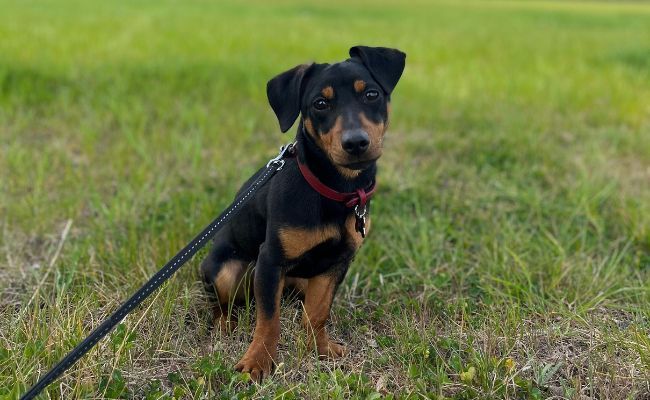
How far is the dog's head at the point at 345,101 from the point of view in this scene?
2.53 m

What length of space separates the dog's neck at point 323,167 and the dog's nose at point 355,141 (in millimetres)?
233

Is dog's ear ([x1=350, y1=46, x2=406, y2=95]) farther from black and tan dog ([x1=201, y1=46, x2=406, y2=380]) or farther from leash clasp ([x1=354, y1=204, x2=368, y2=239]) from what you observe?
leash clasp ([x1=354, y1=204, x2=368, y2=239])

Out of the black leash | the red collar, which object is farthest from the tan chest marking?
the black leash

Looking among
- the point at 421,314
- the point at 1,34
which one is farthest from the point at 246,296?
the point at 1,34

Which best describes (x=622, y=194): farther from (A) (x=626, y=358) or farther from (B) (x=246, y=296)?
(B) (x=246, y=296)

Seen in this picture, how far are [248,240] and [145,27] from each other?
1186 centimetres

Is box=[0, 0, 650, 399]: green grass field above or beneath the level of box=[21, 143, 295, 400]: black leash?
beneath

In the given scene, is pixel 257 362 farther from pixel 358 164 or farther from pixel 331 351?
pixel 358 164

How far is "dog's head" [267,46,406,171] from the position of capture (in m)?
2.53

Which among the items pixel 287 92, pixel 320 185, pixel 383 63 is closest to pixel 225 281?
pixel 320 185

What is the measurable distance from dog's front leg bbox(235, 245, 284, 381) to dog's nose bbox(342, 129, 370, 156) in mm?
555

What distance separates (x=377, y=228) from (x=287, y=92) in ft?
5.71

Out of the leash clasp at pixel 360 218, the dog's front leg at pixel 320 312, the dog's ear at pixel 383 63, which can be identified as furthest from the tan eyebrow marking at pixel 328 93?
the dog's front leg at pixel 320 312

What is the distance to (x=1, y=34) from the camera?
1034 centimetres
